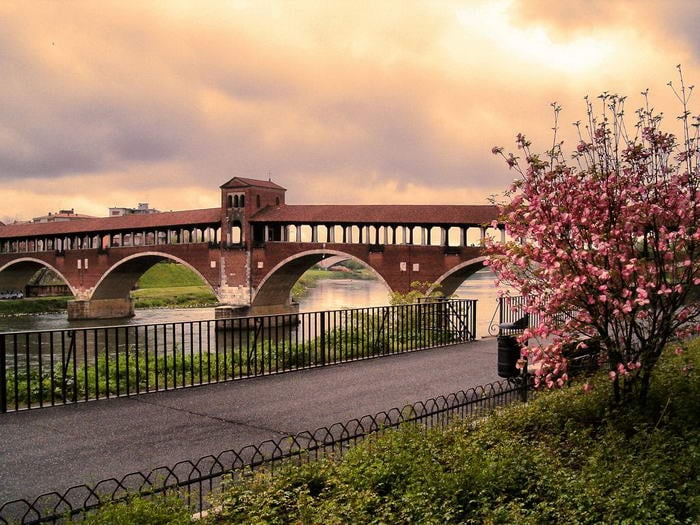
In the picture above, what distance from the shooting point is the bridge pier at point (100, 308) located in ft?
175

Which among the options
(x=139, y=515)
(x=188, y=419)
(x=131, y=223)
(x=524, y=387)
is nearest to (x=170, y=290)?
(x=131, y=223)

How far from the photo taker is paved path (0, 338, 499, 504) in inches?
231

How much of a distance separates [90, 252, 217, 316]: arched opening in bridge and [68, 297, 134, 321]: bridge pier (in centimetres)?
43

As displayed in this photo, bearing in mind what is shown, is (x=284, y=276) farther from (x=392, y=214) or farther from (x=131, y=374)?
(x=131, y=374)

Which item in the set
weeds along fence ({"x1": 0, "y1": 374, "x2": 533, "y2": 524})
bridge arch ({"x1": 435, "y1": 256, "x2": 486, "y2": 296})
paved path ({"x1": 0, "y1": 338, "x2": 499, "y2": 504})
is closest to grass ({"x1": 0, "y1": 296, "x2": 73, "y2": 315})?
bridge arch ({"x1": 435, "y1": 256, "x2": 486, "y2": 296})

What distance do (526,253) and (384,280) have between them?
1224 inches

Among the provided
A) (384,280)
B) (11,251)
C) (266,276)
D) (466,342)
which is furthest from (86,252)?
(466,342)

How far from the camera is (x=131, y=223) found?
49469 millimetres

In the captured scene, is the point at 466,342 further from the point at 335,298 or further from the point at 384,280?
the point at 335,298

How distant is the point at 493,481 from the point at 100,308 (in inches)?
2158

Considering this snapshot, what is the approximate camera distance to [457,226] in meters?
35.7

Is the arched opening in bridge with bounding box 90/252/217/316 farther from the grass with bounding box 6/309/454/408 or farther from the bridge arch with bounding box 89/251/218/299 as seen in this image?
Answer: the grass with bounding box 6/309/454/408

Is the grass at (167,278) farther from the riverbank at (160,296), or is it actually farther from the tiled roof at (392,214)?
the tiled roof at (392,214)

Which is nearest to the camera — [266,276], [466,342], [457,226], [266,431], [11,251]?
[266,431]
